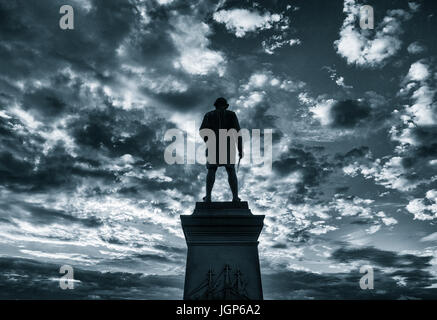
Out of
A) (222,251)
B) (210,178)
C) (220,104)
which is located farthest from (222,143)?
(222,251)

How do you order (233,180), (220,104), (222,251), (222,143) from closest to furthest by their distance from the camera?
(222,251) → (233,180) → (222,143) → (220,104)

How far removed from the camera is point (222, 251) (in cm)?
681

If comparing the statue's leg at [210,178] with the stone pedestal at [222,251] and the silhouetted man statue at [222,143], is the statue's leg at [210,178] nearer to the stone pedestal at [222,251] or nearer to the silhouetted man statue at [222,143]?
the silhouetted man statue at [222,143]

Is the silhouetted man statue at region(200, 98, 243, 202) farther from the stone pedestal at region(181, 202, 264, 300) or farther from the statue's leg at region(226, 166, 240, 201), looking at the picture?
the stone pedestal at region(181, 202, 264, 300)

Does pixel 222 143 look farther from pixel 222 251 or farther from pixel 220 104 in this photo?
pixel 222 251

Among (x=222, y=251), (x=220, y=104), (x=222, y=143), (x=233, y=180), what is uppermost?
(x=220, y=104)

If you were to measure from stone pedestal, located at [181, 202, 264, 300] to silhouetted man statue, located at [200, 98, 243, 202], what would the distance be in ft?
2.72

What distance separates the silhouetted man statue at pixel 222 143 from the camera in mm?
7906

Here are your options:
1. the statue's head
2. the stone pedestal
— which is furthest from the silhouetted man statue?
the stone pedestal

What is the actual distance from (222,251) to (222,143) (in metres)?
2.74

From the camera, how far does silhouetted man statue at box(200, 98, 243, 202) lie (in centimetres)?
791
